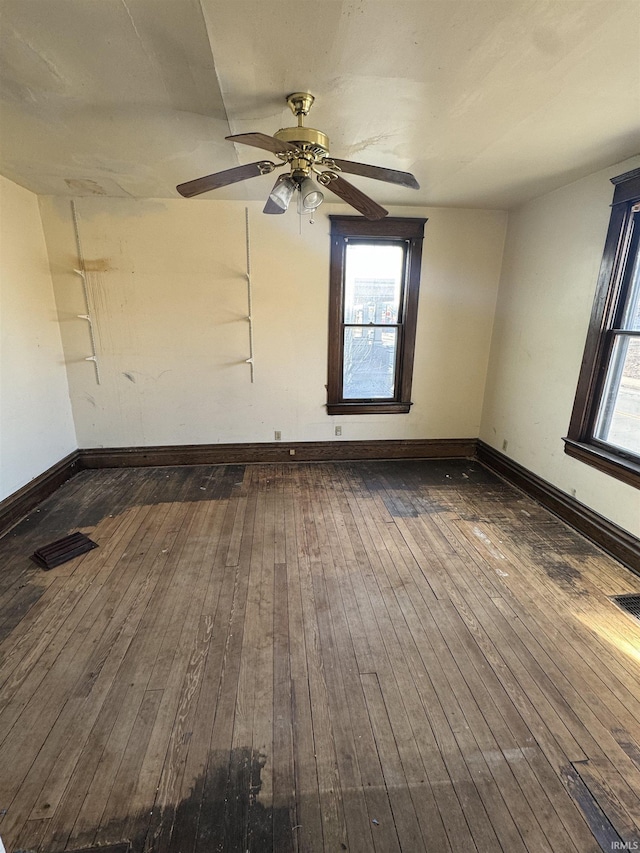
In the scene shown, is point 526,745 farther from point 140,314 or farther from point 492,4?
point 140,314

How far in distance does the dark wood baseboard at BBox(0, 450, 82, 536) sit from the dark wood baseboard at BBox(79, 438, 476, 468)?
0.19m

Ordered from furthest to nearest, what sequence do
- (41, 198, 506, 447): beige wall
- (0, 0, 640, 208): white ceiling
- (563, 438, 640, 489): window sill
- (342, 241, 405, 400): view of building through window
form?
(342, 241, 405, 400): view of building through window, (41, 198, 506, 447): beige wall, (563, 438, 640, 489): window sill, (0, 0, 640, 208): white ceiling

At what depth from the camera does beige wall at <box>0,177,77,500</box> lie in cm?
304

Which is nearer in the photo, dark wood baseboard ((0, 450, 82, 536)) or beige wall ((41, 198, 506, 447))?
dark wood baseboard ((0, 450, 82, 536))

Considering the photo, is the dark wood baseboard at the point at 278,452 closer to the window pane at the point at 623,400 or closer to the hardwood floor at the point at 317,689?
the hardwood floor at the point at 317,689

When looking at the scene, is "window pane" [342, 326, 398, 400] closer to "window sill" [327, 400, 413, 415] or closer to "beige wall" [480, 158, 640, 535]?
"window sill" [327, 400, 413, 415]

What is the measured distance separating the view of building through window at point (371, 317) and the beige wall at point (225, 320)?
0.26m

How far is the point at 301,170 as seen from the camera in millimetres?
1931

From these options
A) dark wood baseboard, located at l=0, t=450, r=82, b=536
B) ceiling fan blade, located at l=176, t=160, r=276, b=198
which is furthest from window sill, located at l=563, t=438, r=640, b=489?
dark wood baseboard, located at l=0, t=450, r=82, b=536

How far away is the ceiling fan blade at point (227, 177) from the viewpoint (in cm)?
188

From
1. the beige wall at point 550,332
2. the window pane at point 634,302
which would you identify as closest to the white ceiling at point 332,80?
the beige wall at point 550,332

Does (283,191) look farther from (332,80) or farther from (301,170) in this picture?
(332,80)

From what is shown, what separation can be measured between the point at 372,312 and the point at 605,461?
2.46 meters

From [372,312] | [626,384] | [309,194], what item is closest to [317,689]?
[309,194]
